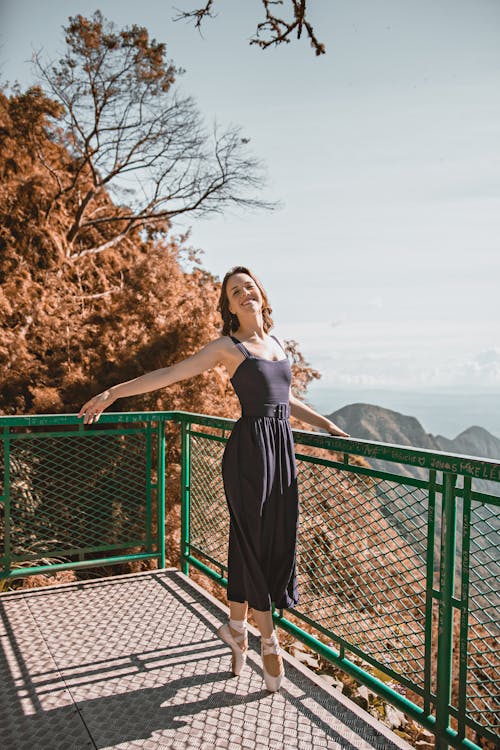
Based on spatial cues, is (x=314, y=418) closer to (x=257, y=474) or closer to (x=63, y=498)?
(x=257, y=474)

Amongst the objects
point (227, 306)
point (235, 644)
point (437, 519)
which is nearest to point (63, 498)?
point (235, 644)

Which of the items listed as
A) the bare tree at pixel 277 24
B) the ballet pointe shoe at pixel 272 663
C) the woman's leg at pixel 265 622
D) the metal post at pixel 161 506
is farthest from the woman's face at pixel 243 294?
the bare tree at pixel 277 24

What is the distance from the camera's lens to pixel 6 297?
26.6 ft

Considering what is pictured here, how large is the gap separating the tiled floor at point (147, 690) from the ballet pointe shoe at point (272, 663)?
0.07 m

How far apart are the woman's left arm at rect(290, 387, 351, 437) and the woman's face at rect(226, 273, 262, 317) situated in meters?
0.45

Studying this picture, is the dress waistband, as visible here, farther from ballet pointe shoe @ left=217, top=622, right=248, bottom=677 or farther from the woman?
ballet pointe shoe @ left=217, top=622, right=248, bottom=677

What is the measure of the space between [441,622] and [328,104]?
1016 centimetres

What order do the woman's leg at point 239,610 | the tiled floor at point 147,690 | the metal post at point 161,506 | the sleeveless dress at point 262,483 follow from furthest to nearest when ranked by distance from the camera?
1. the metal post at point 161,506
2. the woman's leg at point 239,610
3. the sleeveless dress at point 262,483
4. the tiled floor at point 147,690

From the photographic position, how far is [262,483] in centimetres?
228

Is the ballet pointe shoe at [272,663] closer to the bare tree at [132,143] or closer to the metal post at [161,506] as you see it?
the metal post at [161,506]

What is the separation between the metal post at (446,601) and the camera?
6.34ft

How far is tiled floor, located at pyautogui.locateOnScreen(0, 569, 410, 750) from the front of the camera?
2096 millimetres

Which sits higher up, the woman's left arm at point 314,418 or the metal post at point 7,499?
the woman's left arm at point 314,418

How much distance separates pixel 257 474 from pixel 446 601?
2.58 ft
